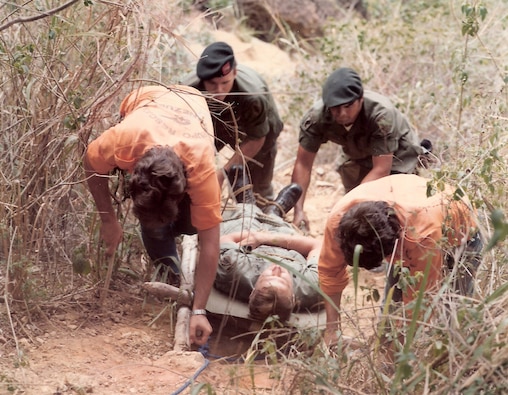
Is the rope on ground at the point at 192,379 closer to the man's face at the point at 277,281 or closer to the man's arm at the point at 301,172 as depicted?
the man's face at the point at 277,281

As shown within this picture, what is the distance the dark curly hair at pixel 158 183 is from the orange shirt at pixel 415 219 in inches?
25.8

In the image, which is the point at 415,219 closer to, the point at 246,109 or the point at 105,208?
the point at 105,208

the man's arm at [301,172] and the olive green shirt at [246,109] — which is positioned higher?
the olive green shirt at [246,109]

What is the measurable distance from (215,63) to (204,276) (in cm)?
132

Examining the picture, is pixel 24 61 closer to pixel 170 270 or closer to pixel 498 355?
pixel 170 270

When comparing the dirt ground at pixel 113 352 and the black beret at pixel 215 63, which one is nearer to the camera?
the dirt ground at pixel 113 352

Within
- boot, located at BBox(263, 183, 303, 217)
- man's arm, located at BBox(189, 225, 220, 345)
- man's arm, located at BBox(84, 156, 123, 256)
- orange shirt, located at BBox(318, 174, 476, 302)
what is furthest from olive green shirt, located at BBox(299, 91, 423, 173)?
man's arm, located at BBox(84, 156, 123, 256)

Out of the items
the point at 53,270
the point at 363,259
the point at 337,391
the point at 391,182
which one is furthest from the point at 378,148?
the point at 337,391

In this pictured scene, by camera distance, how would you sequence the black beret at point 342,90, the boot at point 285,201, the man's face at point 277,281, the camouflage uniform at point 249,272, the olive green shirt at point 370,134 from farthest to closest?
the boot at point 285,201, the olive green shirt at point 370,134, the black beret at point 342,90, the camouflage uniform at point 249,272, the man's face at point 277,281

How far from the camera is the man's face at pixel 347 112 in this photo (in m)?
4.52

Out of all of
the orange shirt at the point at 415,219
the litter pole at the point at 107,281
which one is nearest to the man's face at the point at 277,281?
the orange shirt at the point at 415,219

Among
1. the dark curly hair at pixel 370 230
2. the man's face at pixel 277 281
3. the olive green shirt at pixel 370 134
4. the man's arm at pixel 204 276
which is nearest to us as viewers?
the dark curly hair at pixel 370 230

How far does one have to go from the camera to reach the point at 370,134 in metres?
4.68

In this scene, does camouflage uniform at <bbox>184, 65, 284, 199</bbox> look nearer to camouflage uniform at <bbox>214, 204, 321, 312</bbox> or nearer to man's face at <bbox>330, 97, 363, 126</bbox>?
man's face at <bbox>330, 97, 363, 126</bbox>
